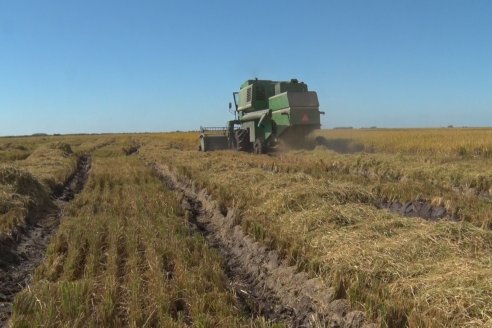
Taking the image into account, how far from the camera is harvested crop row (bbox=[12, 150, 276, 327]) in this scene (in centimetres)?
459

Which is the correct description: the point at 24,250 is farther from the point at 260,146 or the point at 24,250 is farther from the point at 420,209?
the point at 260,146

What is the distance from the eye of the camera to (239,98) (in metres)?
26.1

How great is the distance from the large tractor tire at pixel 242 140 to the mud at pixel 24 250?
1375cm

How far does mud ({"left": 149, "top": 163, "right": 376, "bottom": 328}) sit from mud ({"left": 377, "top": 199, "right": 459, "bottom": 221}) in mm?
3449

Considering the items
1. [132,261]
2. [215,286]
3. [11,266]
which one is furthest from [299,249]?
[11,266]

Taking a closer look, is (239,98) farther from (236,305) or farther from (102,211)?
(236,305)

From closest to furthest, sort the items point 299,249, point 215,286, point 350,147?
point 215,286 → point 299,249 → point 350,147

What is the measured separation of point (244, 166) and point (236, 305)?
1050 cm

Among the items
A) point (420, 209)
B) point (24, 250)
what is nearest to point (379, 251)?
point (420, 209)

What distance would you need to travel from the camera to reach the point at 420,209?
948 cm

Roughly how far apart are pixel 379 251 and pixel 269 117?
17.3 m

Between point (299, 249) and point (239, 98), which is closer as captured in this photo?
point (299, 249)

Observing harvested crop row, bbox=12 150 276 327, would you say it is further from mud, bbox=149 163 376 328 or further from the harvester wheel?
the harvester wheel

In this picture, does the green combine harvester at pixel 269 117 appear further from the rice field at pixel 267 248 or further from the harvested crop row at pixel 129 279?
the harvested crop row at pixel 129 279
